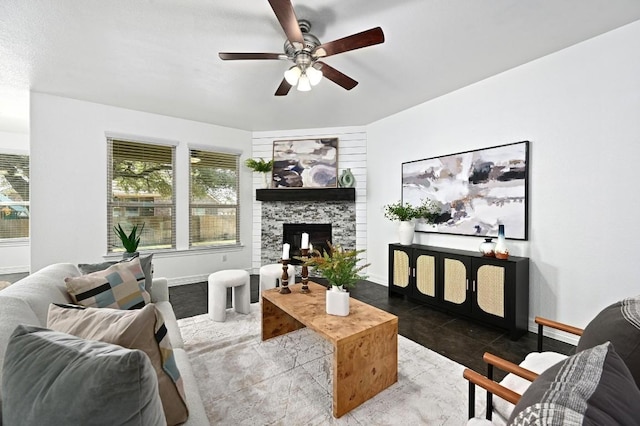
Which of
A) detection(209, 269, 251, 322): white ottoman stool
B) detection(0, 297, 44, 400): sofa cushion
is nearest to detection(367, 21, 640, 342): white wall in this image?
detection(209, 269, 251, 322): white ottoman stool

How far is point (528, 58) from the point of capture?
8.71ft

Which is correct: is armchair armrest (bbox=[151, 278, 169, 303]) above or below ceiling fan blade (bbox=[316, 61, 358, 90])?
below

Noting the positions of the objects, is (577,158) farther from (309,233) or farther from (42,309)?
(42,309)

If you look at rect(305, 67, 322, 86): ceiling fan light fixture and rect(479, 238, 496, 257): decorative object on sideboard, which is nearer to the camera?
rect(305, 67, 322, 86): ceiling fan light fixture

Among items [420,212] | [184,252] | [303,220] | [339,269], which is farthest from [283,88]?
[184,252]

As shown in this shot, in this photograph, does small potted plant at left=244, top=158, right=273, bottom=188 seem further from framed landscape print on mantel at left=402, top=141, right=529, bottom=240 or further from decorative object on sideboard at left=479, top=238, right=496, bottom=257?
decorative object on sideboard at left=479, top=238, right=496, bottom=257

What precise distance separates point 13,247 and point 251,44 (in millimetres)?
6510

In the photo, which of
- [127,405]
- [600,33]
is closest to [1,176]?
[127,405]

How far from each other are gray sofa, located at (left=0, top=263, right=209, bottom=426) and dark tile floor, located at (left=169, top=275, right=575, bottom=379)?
1.69 m

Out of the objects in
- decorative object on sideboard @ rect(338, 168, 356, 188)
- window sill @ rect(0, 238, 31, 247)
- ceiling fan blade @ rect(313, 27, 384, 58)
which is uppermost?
ceiling fan blade @ rect(313, 27, 384, 58)

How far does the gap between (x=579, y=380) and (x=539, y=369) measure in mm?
1011

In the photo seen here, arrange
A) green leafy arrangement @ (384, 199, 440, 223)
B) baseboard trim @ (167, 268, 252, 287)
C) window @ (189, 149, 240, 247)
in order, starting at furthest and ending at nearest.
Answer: window @ (189, 149, 240, 247), baseboard trim @ (167, 268, 252, 287), green leafy arrangement @ (384, 199, 440, 223)

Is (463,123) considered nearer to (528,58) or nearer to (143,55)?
(528,58)

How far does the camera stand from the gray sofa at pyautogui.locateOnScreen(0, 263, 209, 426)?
98cm
